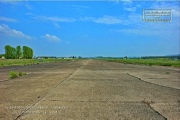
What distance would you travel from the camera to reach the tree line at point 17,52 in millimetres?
127475

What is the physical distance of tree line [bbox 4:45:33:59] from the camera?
127 metres

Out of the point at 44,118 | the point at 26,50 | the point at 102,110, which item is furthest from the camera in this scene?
the point at 26,50

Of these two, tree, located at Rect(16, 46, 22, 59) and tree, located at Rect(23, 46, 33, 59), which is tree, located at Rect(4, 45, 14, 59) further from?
tree, located at Rect(23, 46, 33, 59)

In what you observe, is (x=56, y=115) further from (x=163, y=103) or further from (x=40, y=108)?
(x=163, y=103)

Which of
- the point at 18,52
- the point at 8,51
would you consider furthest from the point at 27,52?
the point at 8,51

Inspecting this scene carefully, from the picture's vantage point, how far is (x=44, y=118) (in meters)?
6.02

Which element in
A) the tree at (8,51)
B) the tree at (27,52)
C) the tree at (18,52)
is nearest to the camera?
the tree at (8,51)

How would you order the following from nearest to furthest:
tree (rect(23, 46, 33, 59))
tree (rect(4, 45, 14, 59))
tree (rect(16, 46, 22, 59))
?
tree (rect(4, 45, 14, 59))
tree (rect(16, 46, 22, 59))
tree (rect(23, 46, 33, 59))

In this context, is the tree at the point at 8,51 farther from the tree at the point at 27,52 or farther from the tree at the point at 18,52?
the tree at the point at 27,52

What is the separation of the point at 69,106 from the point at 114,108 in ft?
4.52

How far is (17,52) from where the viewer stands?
5305 inches

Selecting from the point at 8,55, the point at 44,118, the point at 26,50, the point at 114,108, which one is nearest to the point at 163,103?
the point at 114,108

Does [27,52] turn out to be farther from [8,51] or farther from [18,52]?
[8,51]

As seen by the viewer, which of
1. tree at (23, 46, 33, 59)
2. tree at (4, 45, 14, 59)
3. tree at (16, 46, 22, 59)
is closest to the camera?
tree at (4, 45, 14, 59)
